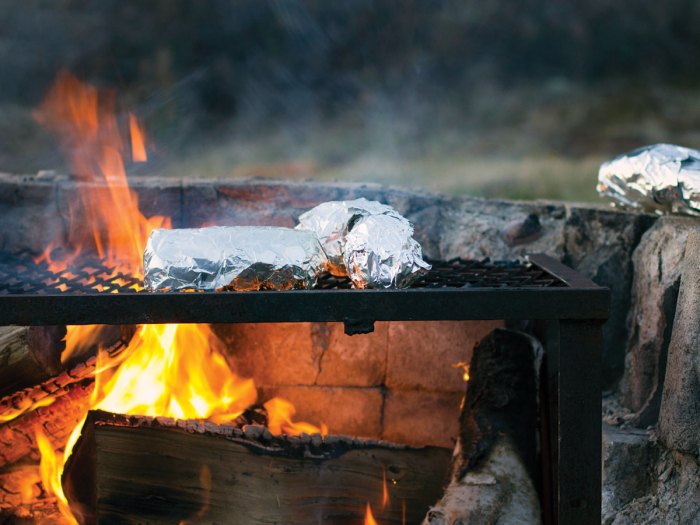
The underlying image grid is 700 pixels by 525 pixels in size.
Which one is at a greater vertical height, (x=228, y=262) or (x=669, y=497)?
(x=228, y=262)

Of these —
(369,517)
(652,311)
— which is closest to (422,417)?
(369,517)

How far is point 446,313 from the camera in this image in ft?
5.79

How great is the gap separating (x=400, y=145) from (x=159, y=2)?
315cm

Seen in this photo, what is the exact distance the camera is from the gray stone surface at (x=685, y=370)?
2104mm

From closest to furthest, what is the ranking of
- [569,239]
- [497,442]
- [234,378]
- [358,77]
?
[497,442], [569,239], [234,378], [358,77]

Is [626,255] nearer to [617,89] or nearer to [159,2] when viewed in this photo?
[617,89]

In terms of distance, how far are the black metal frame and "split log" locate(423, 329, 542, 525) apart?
0.82 ft

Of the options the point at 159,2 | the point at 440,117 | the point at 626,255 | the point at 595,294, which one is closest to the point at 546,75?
the point at 440,117

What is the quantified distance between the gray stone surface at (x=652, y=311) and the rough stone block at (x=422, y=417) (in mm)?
667

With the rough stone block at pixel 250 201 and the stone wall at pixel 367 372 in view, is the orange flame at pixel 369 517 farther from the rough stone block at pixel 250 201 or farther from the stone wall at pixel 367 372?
the rough stone block at pixel 250 201

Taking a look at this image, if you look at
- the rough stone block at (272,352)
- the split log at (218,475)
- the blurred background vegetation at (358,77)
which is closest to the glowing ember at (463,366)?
the rough stone block at (272,352)

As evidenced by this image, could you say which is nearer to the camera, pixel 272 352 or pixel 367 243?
pixel 367 243

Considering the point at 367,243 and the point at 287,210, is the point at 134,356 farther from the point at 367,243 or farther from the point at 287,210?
the point at 367,243

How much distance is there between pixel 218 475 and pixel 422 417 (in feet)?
3.06
